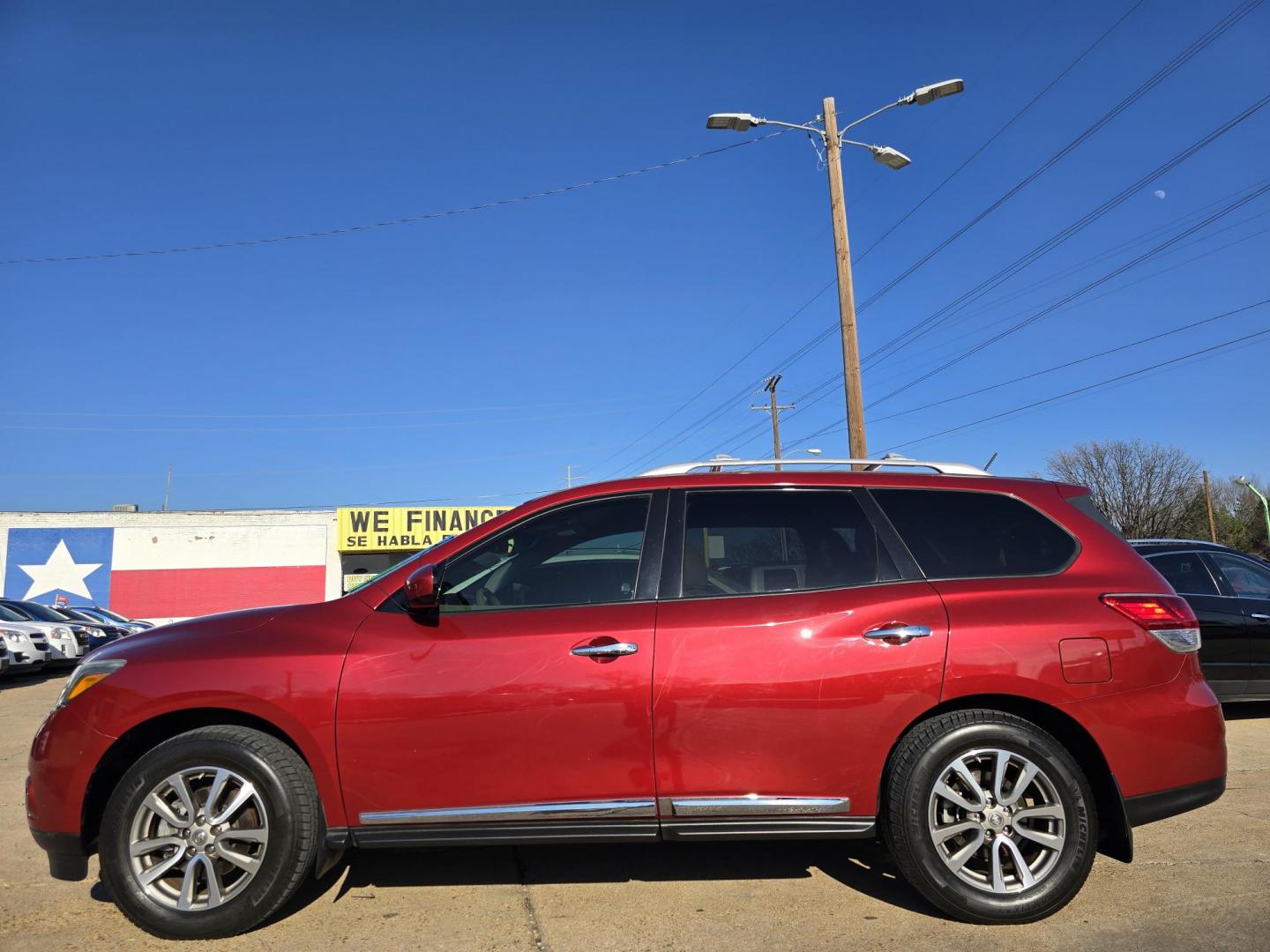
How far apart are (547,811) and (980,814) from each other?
174 cm

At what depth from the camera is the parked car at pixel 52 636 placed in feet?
49.8

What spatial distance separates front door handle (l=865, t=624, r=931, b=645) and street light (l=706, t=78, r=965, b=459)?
27.6 feet

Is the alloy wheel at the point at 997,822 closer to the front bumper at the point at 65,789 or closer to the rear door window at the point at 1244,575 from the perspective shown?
the front bumper at the point at 65,789

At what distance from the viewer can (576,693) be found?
3.31 metres

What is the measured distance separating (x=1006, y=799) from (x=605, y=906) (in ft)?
5.67

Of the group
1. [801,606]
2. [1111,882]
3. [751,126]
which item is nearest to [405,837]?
[801,606]

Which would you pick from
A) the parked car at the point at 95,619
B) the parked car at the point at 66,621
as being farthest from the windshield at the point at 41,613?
the parked car at the point at 95,619

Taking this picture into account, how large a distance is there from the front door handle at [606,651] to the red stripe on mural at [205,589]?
127 feet

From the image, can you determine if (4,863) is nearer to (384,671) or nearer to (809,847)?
(384,671)

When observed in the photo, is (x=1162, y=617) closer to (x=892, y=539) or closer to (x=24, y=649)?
(x=892, y=539)

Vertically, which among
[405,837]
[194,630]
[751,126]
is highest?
[751,126]

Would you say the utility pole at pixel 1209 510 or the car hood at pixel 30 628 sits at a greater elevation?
the utility pole at pixel 1209 510

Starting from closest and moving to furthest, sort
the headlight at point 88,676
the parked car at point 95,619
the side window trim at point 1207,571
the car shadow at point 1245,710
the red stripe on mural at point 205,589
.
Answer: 1. the headlight at point 88,676
2. the side window trim at point 1207,571
3. the car shadow at point 1245,710
4. the parked car at point 95,619
5. the red stripe on mural at point 205,589

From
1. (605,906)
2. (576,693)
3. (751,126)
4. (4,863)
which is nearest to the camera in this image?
(576,693)
